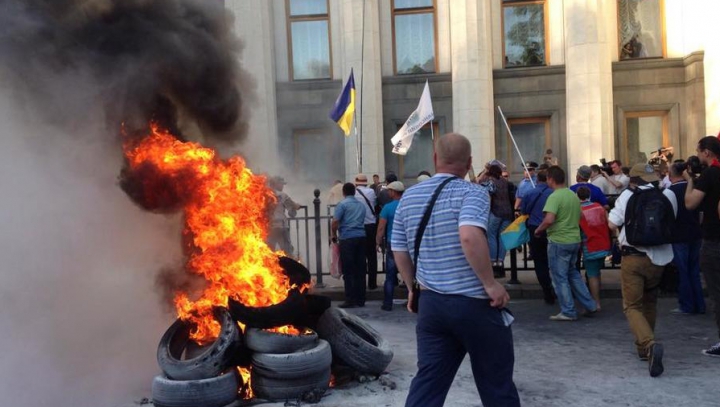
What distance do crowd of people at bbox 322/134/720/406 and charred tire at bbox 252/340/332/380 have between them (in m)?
1.58

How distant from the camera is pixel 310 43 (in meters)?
19.8

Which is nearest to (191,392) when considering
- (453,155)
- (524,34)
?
(453,155)

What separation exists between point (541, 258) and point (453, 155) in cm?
583

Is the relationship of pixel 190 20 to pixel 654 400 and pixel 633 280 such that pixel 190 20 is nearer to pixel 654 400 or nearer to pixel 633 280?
pixel 633 280

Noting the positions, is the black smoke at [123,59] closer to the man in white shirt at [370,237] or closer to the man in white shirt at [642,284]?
the man in white shirt at [370,237]

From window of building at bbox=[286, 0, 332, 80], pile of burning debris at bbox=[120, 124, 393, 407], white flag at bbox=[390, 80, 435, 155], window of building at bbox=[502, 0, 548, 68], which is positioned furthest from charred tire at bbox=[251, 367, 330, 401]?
window of building at bbox=[502, 0, 548, 68]

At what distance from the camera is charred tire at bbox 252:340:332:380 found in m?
5.30

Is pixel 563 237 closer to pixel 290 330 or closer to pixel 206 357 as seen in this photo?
pixel 290 330

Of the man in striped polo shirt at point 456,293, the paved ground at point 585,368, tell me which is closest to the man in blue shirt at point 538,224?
the paved ground at point 585,368

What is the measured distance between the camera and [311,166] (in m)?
19.6

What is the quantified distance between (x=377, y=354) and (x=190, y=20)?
4278mm

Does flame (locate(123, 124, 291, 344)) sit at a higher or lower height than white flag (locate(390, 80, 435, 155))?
lower

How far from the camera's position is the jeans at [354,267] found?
938 centimetres

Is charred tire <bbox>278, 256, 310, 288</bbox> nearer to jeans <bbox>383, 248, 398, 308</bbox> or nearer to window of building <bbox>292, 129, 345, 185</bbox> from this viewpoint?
jeans <bbox>383, 248, 398, 308</bbox>
